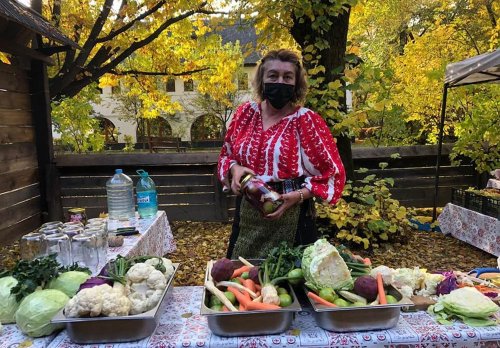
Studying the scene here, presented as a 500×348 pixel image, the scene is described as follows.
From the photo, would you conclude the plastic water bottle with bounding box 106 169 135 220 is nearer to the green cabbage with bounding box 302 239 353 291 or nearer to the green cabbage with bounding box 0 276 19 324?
the green cabbage with bounding box 0 276 19 324

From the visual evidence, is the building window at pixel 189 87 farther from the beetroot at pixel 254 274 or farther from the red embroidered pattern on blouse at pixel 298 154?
the beetroot at pixel 254 274

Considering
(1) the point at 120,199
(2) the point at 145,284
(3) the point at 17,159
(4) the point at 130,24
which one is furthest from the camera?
A: (4) the point at 130,24

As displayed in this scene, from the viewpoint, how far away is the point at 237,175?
6.80ft

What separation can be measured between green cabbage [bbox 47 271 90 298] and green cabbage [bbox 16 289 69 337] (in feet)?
0.51

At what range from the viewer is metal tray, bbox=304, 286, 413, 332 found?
136 cm

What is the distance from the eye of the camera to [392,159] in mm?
6723

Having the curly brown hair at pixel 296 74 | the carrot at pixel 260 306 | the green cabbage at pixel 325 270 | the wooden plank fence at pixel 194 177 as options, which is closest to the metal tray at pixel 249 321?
the carrot at pixel 260 306

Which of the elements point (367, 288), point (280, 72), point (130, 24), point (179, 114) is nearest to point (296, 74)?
point (280, 72)

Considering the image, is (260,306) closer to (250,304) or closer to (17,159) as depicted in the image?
(250,304)

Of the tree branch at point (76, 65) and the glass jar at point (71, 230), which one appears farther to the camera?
the tree branch at point (76, 65)

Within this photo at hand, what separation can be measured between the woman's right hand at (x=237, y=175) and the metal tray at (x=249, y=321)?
767 mm

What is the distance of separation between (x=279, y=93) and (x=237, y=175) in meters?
0.47

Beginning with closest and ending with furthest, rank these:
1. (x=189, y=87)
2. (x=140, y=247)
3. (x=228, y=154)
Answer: (x=228, y=154) < (x=140, y=247) < (x=189, y=87)

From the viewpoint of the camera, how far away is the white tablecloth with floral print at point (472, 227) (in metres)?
4.99
